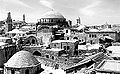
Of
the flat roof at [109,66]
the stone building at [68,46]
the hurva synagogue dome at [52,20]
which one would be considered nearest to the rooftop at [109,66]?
the flat roof at [109,66]

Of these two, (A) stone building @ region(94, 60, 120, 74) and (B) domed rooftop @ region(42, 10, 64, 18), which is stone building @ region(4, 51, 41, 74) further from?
(B) domed rooftop @ region(42, 10, 64, 18)

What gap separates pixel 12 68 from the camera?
22016mm

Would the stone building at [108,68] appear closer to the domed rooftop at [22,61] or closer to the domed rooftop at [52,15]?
the domed rooftop at [22,61]

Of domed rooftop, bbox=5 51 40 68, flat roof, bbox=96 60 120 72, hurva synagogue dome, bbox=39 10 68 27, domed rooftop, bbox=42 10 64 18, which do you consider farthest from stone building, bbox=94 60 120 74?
domed rooftop, bbox=42 10 64 18

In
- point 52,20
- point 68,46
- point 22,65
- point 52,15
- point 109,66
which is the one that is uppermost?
point 52,15

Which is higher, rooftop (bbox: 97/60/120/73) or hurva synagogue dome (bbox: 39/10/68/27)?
hurva synagogue dome (bbox: 39/10/68/27)

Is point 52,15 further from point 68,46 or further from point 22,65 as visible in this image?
point 22,65

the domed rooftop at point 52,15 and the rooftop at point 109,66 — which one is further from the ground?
the domed rooftop at point 52,15

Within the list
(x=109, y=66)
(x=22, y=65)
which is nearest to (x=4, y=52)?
(x=22, y=65)

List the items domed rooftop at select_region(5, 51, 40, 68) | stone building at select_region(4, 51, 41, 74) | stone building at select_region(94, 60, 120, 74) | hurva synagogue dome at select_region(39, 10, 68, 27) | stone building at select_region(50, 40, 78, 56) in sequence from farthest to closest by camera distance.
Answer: hurva synagogue dome at select_region(39, 10, 68, 27) < stone building at select_region(50, 40, 78, 56) < domed rooftop at select_region(5, 51, 40, 68) < stone building at select_region(4, 51, 41, 74) < stone building at select_region(94, 60, 120, 74)

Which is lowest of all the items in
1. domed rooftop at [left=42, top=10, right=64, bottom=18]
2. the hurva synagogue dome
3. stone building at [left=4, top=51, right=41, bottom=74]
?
stone building at [left=4, top=51, right=41, bottom=74]

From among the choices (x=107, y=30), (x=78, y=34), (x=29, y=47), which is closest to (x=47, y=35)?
(x=29, y=47)

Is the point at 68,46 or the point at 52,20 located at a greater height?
the point at 52,20

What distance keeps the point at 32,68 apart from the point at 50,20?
32461 millimetres
